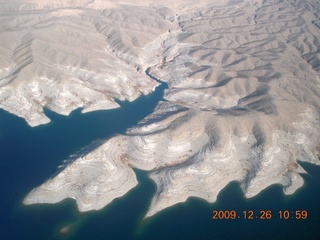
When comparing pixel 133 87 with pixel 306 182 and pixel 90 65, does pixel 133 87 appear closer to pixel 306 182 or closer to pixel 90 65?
pixel 90 65

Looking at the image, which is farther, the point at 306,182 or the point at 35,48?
the point at 35,48

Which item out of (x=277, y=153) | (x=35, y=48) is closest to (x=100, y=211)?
(x=277, y=153)
